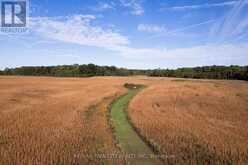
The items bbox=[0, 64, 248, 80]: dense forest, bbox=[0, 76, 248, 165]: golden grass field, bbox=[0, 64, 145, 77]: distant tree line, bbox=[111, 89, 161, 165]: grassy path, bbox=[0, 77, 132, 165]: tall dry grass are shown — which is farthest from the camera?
bbox=[0, 64, 145, 77]: distant tree line

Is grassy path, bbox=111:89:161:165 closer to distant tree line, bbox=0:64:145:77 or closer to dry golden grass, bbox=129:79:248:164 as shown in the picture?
dry golden grass, bbox=129:79:248:164

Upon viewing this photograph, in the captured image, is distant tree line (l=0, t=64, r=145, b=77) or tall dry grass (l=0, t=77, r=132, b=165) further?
distant tree line (l=0, t=64, r=145, b=77)

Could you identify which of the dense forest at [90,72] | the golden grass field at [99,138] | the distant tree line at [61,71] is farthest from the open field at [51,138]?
the distant tree line at [61,71]

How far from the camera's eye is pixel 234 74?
10256 cm

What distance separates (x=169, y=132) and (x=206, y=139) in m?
2.04

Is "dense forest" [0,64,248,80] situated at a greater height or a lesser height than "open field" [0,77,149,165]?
greater

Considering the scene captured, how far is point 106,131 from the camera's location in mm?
12461

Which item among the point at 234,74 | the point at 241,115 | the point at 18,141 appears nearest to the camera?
the point at 18,141

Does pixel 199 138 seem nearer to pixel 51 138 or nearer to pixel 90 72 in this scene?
pixel 51 138

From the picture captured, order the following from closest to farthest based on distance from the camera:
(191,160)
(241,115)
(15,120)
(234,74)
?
1. (191,160)
2. (15,120)
3. (241,115)
4. (234,74)

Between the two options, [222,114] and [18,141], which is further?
[222,114]

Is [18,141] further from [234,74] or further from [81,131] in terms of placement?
[234,74]

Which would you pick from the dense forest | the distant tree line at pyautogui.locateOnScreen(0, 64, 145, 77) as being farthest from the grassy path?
the distant tree line at pyautogui.locateOnScreen(0, 64, 145, 77)

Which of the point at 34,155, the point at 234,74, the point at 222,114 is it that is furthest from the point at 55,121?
the point at 234,74
